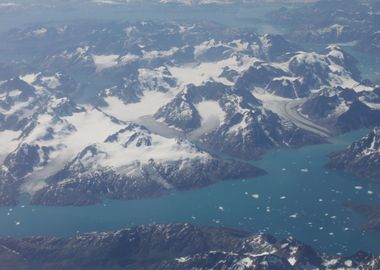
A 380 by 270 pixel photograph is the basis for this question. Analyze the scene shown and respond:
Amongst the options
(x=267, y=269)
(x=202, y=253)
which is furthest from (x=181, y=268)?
(x=267, y=269)

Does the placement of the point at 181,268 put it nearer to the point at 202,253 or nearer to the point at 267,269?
the point at 202,253

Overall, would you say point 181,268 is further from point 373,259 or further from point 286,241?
point 373,259

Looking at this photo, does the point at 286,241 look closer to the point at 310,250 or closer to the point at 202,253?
the point at 310,250

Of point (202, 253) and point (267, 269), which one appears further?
point (202, 253)

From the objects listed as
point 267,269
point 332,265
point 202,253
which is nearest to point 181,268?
point 202,253

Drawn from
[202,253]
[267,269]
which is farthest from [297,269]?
[202,253]

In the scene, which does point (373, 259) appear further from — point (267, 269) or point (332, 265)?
point (267, 269)

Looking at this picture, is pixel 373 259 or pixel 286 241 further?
pixel 286 241

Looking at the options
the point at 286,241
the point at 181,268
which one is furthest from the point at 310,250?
the point at 181,268
